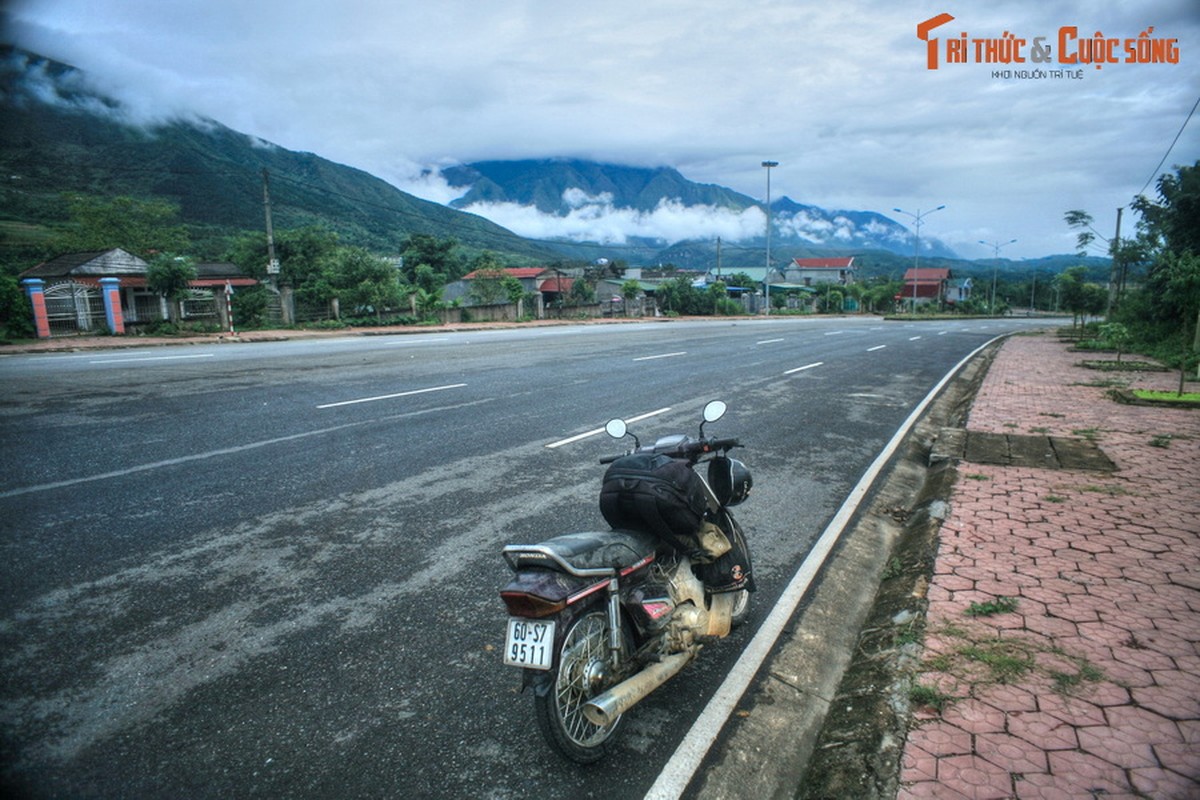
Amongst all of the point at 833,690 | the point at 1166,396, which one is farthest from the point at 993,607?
the point at 1166,396

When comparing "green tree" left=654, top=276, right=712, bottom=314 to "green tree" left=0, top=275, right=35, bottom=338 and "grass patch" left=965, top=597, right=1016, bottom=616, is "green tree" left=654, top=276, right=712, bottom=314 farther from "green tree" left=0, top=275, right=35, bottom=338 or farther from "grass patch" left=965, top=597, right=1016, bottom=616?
"grass patch" left=965, top=597, right=1016, bottom=616

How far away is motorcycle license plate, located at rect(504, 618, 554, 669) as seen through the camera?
2.36 m

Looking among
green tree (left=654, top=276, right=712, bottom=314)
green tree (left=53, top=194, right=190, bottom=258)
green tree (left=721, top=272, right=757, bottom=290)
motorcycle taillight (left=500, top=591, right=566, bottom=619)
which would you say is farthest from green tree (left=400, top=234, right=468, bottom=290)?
motorcycle taillight (left=500, top=591, right=566, bottom=619)

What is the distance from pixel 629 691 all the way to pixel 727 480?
46.8 inches

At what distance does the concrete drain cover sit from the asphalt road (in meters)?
0.80

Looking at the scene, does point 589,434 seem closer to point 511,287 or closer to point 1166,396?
point 1166,396

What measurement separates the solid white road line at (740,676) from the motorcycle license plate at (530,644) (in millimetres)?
639

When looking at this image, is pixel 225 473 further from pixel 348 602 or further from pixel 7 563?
pixel 348 602

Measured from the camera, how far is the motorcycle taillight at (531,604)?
7.73 ft

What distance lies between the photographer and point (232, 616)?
11.4 feet

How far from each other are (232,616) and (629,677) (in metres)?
2.24

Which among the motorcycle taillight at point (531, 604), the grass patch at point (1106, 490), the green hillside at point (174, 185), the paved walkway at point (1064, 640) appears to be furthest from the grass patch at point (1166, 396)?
the green hillside at point (174, 185)

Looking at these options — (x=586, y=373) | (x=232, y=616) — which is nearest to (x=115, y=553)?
(x=232, y=616)

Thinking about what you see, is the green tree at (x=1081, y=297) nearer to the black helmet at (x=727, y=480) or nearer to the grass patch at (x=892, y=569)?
the grass patch at (x=892, y=569)
